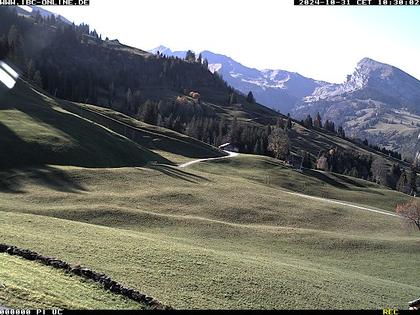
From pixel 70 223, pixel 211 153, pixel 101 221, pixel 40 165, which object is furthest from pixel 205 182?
pixel 211 153

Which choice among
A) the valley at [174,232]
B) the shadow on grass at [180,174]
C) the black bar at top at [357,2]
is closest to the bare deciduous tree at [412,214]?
the valley at [174,232]

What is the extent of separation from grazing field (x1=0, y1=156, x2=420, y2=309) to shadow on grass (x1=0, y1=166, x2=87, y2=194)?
0.35 meters

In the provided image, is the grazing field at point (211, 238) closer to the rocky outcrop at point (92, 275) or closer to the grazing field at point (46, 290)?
the rocky outcrop at point (92, 275)

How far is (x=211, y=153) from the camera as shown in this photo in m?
156

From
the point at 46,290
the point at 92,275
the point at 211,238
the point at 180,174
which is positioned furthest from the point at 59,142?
the point at 46,290

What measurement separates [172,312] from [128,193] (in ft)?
169

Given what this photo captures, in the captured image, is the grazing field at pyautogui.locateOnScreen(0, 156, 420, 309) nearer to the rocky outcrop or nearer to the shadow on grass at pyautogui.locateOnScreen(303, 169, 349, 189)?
→ the rocky outcrop

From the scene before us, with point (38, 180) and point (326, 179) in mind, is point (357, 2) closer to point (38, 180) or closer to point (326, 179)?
point (38, 180)

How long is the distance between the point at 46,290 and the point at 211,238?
34.7 meters

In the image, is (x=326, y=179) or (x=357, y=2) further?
(x=326, y=179)

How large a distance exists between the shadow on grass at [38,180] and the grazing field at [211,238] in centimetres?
35

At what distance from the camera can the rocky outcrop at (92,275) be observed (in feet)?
76.9

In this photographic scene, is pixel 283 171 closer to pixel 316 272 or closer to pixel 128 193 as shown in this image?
pixel 128 193

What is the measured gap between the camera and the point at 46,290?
2136 cm
